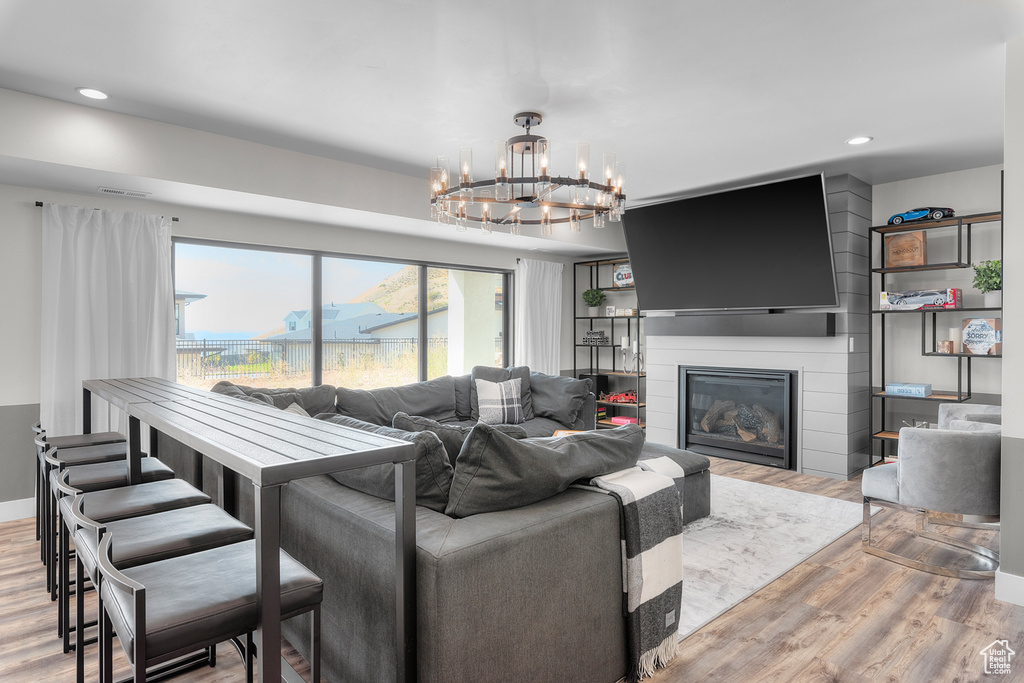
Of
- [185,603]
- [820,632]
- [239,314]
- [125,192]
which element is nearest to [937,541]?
[820,632]

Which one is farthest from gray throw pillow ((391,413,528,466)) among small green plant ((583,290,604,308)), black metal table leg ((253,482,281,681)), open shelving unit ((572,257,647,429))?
small green plant ((583,290,604,308))

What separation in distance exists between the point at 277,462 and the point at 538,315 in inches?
225

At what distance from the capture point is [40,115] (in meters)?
3.22

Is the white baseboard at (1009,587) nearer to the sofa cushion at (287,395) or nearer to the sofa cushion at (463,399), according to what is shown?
the sofa cushion at (463,399)

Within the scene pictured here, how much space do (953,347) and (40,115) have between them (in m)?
6.25

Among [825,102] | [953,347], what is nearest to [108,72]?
[825,102]

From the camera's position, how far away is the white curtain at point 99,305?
3.82 m

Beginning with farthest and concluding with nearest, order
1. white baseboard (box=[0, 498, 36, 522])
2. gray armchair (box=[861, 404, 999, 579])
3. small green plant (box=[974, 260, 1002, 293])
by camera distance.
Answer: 1. small green plant (box=[974, 260, 1002, 293])
2. white baseboard (box=[0, 498, 36, 522])
3. gray armchair (box=[861, 404, 999, 579])

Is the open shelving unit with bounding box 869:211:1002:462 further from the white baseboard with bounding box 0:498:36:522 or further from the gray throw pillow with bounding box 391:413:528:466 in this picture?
the white baseboard with bounding box 0:498:36:522

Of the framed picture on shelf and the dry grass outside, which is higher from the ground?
the framed picture on shelf

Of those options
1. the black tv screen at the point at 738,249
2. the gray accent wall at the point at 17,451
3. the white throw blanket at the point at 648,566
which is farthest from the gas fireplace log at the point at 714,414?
the gray accent wall at the point at 17,451

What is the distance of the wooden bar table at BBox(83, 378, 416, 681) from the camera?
51.1 inches

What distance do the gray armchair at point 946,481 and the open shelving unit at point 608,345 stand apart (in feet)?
11.9

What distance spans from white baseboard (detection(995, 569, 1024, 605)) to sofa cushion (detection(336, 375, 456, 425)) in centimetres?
363
